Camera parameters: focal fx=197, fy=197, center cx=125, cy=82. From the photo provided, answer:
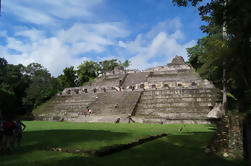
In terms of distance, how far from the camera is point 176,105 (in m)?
17.3

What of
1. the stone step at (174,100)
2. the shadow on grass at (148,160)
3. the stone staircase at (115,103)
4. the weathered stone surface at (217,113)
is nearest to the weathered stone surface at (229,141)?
the shadow on grass at (148,160)

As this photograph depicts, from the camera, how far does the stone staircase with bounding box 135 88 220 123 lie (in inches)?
583

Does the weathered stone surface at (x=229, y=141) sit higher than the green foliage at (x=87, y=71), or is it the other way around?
the green foliage at (x=87, y=71)

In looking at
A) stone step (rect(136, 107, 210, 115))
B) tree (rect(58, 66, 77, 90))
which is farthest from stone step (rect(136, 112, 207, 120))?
tree (rect(58, 66, 77, 90))

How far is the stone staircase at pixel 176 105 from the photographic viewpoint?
1480 cm

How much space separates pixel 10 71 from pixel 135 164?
34.4m

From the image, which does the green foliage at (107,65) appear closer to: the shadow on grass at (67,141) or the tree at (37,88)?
the tree at (37,88)

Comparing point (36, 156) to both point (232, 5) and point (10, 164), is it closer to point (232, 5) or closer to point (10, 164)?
point (10, 164)

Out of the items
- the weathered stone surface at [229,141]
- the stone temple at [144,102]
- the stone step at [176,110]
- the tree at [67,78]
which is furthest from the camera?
the tree at [67,78]

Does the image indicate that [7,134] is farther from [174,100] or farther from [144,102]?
[174,100]

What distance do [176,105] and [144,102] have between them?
3.34 metres

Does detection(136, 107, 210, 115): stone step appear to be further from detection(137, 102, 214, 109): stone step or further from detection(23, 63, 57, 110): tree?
detection(23, 63, 57, 110): tree

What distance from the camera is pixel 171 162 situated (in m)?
4.48

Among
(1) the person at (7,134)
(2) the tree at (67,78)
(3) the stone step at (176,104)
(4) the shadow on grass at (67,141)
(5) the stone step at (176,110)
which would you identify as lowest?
(4) the shadow on grass at (67,141)
